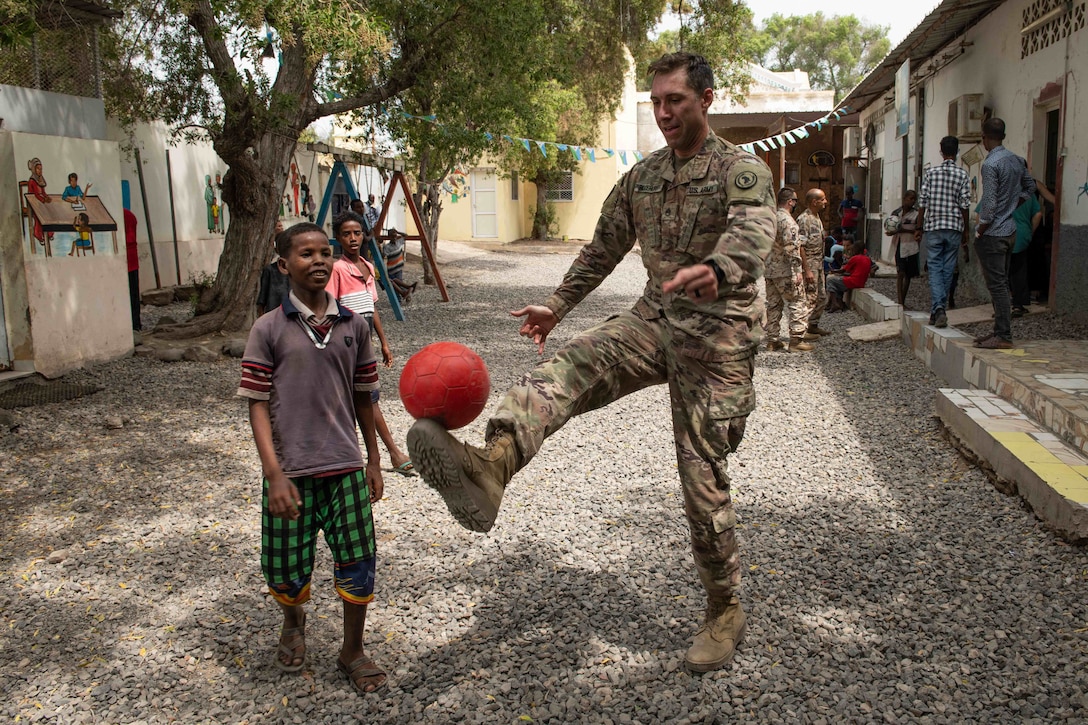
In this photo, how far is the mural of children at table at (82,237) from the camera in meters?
9.47

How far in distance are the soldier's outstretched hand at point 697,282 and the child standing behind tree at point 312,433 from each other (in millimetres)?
1194

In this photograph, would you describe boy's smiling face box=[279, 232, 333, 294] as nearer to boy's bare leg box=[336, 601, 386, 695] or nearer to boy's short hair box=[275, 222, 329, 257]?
boy's short hair box=[275, 222, 329, 257]

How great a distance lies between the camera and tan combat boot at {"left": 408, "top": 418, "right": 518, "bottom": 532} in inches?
104

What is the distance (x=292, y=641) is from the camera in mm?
3326

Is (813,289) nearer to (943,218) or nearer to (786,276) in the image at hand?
(786,276)

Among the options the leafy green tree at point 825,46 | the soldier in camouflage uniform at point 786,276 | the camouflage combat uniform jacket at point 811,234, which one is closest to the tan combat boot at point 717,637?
the soldier in camouflage uniform at point 786,276

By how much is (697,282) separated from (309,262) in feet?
4.37

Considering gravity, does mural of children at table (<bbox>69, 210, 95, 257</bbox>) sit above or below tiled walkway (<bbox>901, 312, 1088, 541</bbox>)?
above

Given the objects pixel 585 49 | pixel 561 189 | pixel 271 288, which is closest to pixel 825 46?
pixel 561 189

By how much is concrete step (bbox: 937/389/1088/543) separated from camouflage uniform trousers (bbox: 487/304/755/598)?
206 cm

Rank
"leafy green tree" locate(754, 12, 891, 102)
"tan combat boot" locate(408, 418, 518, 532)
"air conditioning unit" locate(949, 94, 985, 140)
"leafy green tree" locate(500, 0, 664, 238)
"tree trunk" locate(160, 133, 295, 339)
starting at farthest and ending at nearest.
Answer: "leafy green tree" locate(754, 12, 891, 102), "leafy green tree" locate(500, 0, 664, 238), "air conditioning unit" locate(949, 94, 985, 140), "tree trunk" locate(160, 133, 295, 339), "tan combat boot" locate(408, 418, 518, 532)

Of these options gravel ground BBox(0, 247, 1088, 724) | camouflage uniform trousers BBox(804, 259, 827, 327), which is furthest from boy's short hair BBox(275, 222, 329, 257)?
camouflage uniform trousers BBox(804, 259, 827, 327)

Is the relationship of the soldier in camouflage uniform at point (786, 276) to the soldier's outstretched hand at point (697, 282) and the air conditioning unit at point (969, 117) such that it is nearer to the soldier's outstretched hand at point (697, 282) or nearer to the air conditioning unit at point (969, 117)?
the air conditioning unit at point (969, 117)

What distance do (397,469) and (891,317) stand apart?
7661 mm
